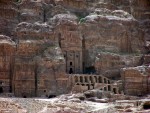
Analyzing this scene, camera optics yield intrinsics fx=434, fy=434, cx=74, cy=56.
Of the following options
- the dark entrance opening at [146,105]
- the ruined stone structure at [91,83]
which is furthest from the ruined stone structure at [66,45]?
the dark entrance opening at [146,105]

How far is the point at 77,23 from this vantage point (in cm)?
9525

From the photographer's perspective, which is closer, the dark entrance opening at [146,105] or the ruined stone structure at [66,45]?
the dark entrance opening at [146,105]

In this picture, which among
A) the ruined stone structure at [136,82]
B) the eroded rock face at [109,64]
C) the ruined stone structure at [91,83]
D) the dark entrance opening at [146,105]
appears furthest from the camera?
the eroded rock face at [109,64]

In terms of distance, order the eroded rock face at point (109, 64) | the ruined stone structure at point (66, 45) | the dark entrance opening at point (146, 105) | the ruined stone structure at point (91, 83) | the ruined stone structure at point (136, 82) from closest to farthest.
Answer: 1. the dark entrance opening at point (146, 105)
2. the ruined stone structure at point (91, 83)
3. the ruined stone structure at point (66, 45)
4. the ruined stone structure at point (136, 82)
5. the eroded rock face at point (109, 64)

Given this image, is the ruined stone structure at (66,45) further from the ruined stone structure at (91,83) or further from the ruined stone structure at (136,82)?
the ruined stone structure at (136,82)

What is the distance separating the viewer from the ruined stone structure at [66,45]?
84438 mm

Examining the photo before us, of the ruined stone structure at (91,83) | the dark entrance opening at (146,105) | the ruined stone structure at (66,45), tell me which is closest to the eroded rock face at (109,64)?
the ruined stone structure at (66,45)

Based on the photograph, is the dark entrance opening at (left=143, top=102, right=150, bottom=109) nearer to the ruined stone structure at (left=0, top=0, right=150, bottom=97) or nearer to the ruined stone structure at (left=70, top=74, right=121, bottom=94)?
the ruined stone structure at (left=70, top=74, right=121, bottom=94)

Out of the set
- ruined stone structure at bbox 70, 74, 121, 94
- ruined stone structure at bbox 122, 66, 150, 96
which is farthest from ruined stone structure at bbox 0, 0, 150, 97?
ruined stone structure at bbox 122, 66, 150, 96

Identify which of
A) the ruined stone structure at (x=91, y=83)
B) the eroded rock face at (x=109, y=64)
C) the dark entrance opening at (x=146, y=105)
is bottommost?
the dark entrance opening at (x=146, y=105)

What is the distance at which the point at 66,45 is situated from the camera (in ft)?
303

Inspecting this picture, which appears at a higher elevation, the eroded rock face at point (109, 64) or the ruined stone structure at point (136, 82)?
the eroded rock face at point (109, 64)

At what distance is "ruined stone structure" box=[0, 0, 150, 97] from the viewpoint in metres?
84.4

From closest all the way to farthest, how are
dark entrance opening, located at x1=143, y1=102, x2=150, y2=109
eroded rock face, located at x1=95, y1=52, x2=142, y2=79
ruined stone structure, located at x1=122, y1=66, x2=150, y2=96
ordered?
1. dark entrance opening, located at x1=143, y1=102, x2=150, y2=109
2. ruined stone structure, located at x1=122, y1=66, x2=150, y2=96
3. eroded rock face, located at x1=95, y1=52, x2=142, y2=79
